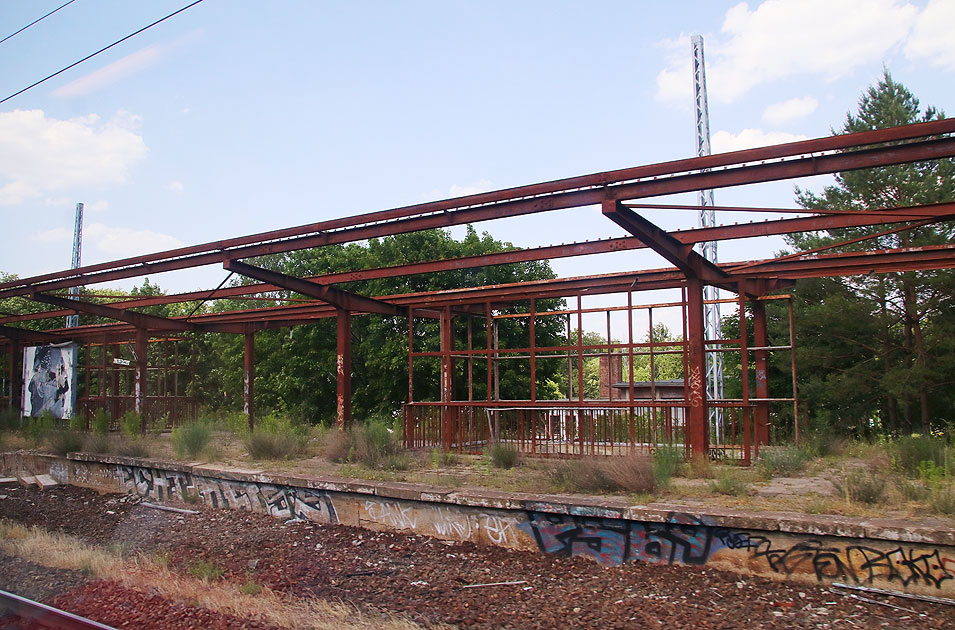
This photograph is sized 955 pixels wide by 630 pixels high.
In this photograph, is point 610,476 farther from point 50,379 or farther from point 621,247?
point 50,379

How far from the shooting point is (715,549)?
7.52m

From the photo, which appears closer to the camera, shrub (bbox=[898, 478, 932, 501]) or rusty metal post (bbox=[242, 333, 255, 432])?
shrub (bbox=[898, 478, 932, 501])

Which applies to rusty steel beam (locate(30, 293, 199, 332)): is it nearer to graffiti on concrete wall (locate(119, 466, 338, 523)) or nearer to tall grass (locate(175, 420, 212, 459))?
tall grass (locate(175, 420, 212, 459))

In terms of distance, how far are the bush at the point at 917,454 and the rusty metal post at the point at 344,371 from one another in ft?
35.8

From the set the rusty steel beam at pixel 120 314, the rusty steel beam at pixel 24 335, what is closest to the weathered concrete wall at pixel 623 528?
the rusty steel beam at pixel 120 314

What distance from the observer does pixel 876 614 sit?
616 centimetres

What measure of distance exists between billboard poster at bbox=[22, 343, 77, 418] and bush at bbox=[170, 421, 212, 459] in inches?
374

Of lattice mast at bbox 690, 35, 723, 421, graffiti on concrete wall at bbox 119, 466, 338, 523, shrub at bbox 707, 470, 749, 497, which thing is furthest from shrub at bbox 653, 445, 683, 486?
lattice mast at bbox 690, 35, 723, 421

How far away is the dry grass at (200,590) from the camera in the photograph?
21.6 feet

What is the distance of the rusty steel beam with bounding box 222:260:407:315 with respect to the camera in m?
13.8

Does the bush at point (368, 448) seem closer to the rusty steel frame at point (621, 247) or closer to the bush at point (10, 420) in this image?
the rusty steel frame at point (621, 247)

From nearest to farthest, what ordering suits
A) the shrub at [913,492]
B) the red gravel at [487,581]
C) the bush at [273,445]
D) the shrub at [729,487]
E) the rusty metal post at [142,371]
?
the red gravel at [487,581] → the shrub at [913,492] → the shrub at [729,487] → the bush at [273,445] → the rusty metal post at [142,371]

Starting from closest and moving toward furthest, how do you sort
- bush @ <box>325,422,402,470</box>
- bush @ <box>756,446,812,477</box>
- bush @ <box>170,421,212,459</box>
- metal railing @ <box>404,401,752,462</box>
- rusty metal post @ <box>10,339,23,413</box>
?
bush @ <box>756,446,812,477</box> < bush @ <box>325,422,402,470</box> < metal railing @ <box>404,401,752,462</box> < bush @ <box>170,421,212,459</box> < rusty metal post @ <box>10,339,23,413</box>

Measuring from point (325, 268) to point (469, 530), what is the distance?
2231 centimetres
